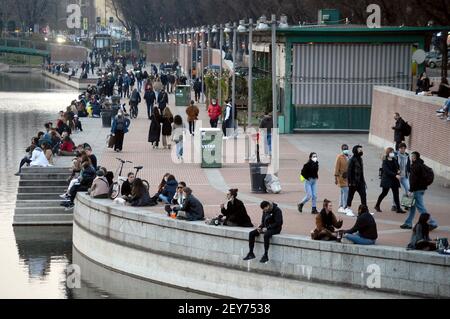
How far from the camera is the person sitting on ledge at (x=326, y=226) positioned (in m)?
23.4

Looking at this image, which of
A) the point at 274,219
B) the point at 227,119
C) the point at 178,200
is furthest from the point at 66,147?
the point at 274,219

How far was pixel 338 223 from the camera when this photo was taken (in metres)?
24.0

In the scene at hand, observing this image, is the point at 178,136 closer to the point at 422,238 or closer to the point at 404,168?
the point at 404,168

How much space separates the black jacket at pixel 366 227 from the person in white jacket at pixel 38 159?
12.6 m

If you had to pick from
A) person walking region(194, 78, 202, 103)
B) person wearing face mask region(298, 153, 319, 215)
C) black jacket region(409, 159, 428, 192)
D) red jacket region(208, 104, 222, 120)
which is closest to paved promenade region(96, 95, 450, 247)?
person wearing face mask region(298, 153, 319, 215)

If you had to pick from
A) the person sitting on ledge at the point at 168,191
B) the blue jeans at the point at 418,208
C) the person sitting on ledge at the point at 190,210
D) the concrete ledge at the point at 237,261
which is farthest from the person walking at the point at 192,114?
the blue jeans at the point at 418,208

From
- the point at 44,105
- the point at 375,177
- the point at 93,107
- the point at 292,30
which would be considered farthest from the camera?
the point at 44,105

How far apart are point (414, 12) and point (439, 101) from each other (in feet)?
115

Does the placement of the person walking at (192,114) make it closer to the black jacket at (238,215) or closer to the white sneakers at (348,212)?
the white sneakers at (348,212)

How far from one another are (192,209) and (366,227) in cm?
411

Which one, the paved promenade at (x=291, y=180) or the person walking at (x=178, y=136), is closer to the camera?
the paved promenade at (x=291, y=180)
